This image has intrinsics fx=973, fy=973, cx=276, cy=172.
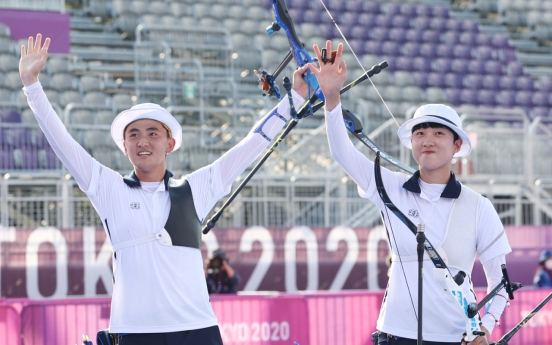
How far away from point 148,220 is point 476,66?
52.4 ft

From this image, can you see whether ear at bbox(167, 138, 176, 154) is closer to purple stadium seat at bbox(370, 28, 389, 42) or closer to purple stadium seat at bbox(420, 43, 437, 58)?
purple stadium seat at bbox(370, 28, 389, 42)

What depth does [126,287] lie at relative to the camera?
370cm

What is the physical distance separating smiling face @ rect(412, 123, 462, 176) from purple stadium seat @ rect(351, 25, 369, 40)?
47.5 feet

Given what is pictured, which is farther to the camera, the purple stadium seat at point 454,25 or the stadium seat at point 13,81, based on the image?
the purple stadium seat at point 454,25

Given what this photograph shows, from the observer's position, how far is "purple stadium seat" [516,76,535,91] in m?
18.8

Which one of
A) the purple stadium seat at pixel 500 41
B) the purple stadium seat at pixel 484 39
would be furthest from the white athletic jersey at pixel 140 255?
the purple stadium seat at pixel 500 41

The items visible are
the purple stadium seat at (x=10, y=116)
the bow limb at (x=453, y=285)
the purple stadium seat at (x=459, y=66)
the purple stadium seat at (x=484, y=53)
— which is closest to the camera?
the bow limb at (x=453, y=285)

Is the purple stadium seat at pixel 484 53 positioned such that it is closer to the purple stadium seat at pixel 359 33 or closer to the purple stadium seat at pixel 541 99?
the purple stadium seat at pixel 541 99

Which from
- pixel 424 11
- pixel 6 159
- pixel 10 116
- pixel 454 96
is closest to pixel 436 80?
pixel 454 96

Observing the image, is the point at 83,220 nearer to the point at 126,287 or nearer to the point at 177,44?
the point at 177,44

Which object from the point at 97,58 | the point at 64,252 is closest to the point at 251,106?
the point at 97,58

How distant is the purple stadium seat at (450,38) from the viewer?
19.4 m

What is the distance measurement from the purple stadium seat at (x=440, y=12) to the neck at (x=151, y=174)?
16849mm

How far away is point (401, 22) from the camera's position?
19391mm
